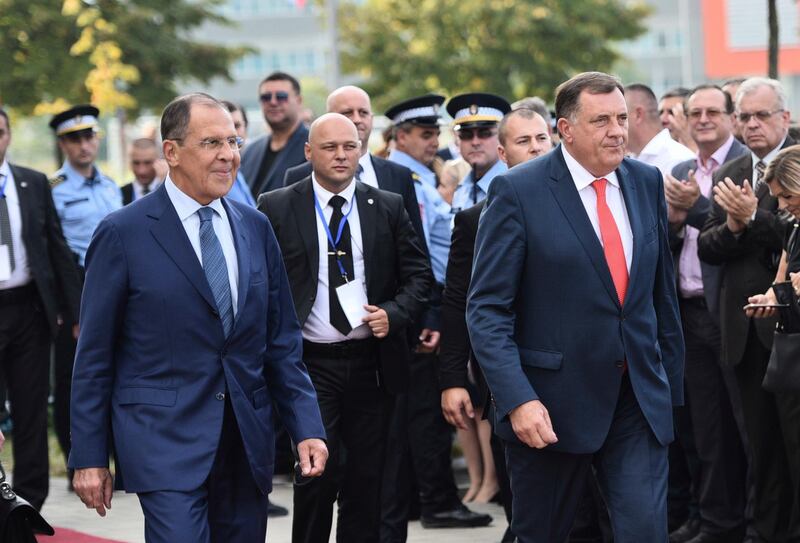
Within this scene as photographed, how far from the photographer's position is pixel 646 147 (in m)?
9.54

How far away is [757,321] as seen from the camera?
812 cm

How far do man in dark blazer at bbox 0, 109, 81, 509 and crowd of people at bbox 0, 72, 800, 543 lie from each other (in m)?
0.02

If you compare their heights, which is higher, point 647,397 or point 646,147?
point 646,147

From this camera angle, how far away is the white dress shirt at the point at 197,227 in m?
5.75

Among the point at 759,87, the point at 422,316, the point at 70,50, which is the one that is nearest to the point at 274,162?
the point at 422,316

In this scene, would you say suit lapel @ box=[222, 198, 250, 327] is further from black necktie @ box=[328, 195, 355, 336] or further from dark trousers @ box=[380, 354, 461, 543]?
dark trousers @ box=[380, 354, 461, 543]

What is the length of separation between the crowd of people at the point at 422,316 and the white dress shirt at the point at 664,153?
2cm

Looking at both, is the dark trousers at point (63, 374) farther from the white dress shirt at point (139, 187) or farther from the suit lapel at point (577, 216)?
the suit lapel at point (577, 216)

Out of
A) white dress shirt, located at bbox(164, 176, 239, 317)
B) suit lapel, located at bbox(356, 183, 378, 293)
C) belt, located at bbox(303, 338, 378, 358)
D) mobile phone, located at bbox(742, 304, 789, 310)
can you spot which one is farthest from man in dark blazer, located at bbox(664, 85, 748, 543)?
white dress shirt, located at bbox(164, 176, 239, 317)

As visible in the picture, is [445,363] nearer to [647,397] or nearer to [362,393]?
[362,393]

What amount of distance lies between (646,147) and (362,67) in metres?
25.3

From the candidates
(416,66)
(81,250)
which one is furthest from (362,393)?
(416,66)

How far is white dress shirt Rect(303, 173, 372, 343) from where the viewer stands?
7527mm

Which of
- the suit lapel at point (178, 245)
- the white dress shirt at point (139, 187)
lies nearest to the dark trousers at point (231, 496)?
the suit lapel at point (178, 245)
